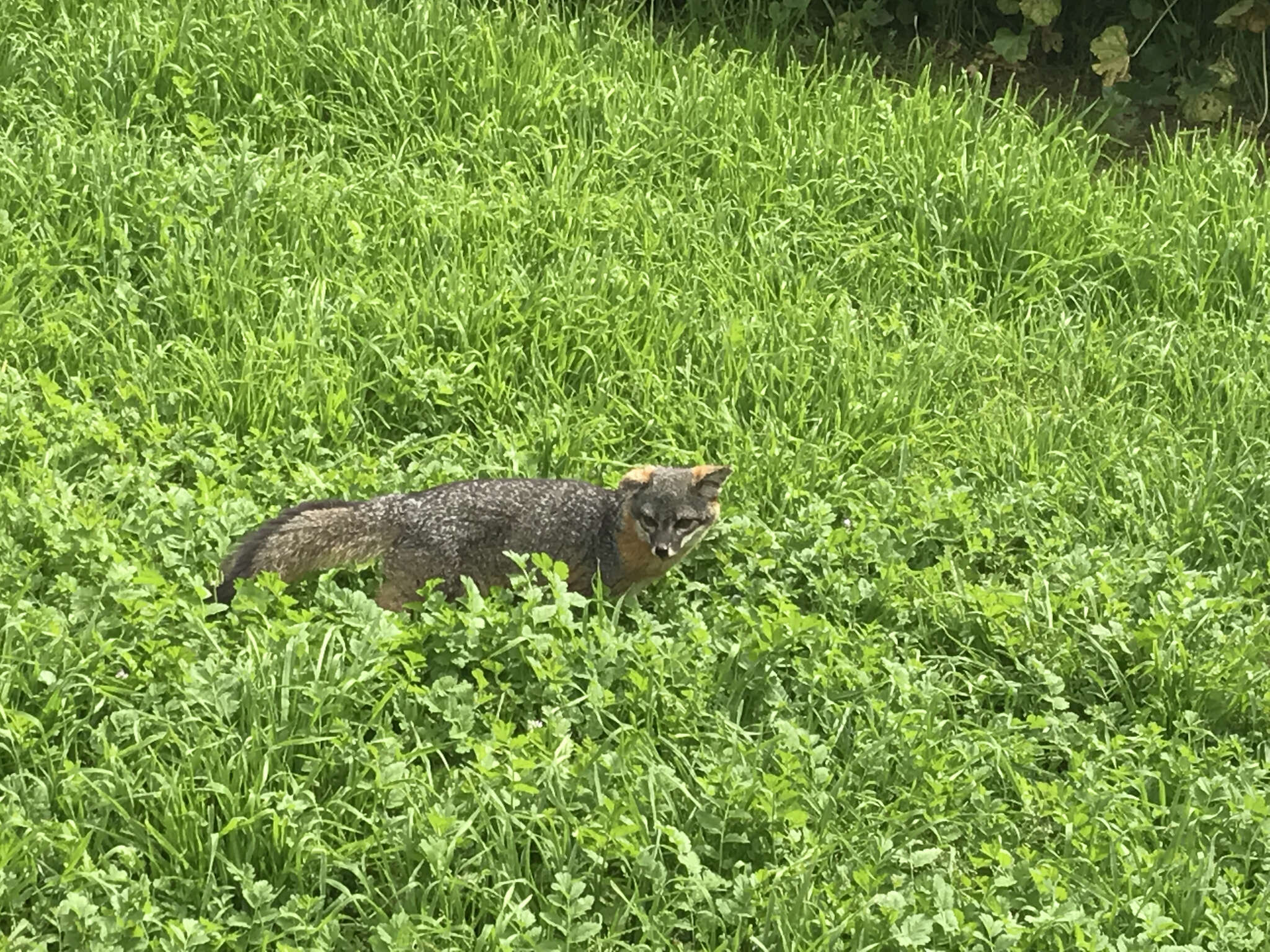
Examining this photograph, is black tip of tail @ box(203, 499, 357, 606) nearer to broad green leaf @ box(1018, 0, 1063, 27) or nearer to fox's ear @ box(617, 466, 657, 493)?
fox's ear @ box(617, 466, 657, 493)

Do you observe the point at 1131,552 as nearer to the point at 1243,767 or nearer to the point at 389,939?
the point at 1243,767

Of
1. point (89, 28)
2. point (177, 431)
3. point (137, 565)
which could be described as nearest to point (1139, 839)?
point (137, 565)

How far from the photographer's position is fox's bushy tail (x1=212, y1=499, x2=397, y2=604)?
4160mm

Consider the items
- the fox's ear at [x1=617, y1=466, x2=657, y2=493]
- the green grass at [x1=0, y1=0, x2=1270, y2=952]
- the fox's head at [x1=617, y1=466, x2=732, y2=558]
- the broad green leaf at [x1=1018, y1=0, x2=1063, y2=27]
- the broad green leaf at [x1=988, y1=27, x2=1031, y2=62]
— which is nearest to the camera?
the green grass at [x1=0, y1=0, x2=1270, y2=952]

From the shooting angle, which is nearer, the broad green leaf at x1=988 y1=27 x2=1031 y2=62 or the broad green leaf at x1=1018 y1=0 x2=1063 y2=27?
the broad green leaf at x1=1018 y1=0 x2=1063 y2=27

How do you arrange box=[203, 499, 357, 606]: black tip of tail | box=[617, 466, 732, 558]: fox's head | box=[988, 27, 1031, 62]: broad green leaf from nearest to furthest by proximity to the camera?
box=[203, 499, 357, 606]: black tip of tail, box=[617, 466, 732, 558]: fox's head, box=[988, 27, 1031, 62]: broad green leaf

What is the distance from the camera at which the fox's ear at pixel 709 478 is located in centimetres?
451

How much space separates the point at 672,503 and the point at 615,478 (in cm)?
76

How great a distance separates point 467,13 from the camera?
7.19 meters

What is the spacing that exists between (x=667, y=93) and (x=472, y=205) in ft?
4.55

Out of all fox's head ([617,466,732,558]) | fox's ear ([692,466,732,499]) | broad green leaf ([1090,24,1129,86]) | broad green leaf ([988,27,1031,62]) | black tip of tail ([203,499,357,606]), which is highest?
broad green leaf ([1090,24,1129,86])

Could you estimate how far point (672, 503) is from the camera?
4422 mm

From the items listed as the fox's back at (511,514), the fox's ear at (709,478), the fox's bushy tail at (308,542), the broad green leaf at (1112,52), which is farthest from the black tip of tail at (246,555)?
the broad green leaf at (1112,52)

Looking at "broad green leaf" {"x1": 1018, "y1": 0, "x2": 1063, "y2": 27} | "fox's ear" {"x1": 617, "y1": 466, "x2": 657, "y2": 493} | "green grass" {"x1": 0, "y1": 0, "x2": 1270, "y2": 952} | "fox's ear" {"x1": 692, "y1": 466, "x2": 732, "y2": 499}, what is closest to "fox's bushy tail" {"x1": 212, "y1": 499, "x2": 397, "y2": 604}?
"green grass" {"x1": 0, "y1": 0, "x2": 1270, "y2": 952}
